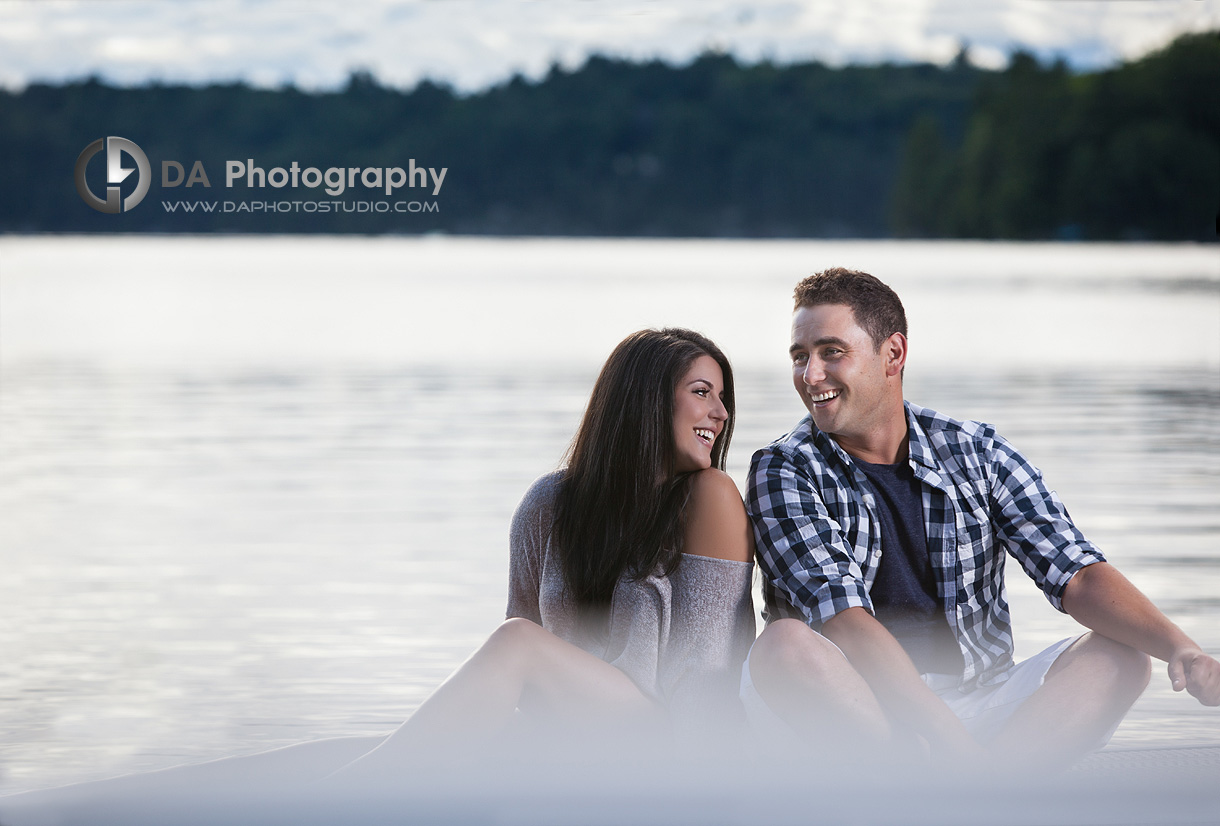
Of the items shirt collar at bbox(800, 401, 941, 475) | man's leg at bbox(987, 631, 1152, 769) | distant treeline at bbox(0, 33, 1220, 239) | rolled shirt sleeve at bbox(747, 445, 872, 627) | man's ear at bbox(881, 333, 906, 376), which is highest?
distant treeline at bbox(0, 33, 1220, 239)

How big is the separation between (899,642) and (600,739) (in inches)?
23.6

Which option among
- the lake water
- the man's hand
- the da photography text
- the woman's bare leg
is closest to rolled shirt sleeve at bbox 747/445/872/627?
the woman's bare leg

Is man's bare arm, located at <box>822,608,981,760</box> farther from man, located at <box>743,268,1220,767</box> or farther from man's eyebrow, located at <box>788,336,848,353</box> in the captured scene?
man's eyebrow, located at <box>788,336,848,353</box>

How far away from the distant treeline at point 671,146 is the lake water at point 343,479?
4847 cm

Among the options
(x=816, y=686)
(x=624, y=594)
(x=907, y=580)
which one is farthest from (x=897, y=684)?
(x=624, y=594)

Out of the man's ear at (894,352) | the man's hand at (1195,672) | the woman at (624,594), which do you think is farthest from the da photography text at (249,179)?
the man's hand at (1195,672)

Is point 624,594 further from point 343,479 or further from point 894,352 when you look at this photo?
point 343,479

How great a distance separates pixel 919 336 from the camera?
1959cm

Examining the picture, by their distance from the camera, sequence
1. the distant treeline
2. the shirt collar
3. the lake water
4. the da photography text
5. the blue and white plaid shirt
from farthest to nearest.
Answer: the da photography text → the distant treeline → the lake water → the shirt collar → the blue and white plaid shirt

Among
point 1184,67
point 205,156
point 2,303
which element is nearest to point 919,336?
point 2,303

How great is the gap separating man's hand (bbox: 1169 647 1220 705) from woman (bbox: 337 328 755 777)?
768mm

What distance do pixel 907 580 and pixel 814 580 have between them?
25 centimetres

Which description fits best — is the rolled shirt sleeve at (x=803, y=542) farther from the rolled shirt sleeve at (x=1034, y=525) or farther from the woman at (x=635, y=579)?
the rolled shirt sleeve at (x=1034, y=525)

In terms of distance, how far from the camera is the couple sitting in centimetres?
290
